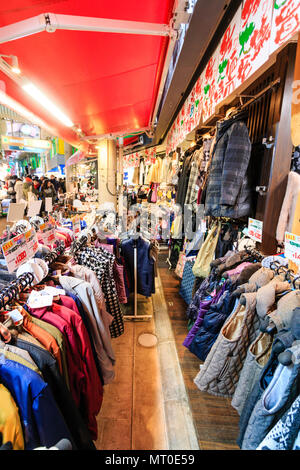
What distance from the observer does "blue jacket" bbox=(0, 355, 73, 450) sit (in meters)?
0.74

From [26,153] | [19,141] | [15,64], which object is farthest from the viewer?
[26,153]

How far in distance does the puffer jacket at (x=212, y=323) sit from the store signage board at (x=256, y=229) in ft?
1.52

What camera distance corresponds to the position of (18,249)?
127 cm

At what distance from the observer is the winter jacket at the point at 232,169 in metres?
1.74

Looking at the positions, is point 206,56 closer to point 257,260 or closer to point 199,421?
point 257,260

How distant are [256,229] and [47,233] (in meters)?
1.75

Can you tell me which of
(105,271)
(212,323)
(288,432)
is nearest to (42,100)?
(105,271)

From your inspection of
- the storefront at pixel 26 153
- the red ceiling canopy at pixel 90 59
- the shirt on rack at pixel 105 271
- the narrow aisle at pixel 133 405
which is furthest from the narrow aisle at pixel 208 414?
the storefront at pixel 26 153

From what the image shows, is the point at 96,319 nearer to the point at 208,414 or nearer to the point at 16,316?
the point at 16,316

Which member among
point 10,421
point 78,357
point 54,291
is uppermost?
point 54,291

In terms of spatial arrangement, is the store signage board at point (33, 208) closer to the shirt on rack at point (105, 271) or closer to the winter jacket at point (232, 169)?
the shirt on rack at point (105, 271)

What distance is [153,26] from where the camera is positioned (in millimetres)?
2039

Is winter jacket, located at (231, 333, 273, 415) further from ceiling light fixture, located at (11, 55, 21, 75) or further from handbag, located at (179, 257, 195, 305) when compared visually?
ceiling light fixture, located at (11, 55, 21, 75)

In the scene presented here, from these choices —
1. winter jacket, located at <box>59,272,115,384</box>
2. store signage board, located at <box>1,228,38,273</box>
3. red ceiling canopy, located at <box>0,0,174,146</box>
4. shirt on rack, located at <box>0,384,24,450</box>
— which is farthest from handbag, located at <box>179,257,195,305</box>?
red ceiling canopy, located at <box>0,0,174,146</box>
